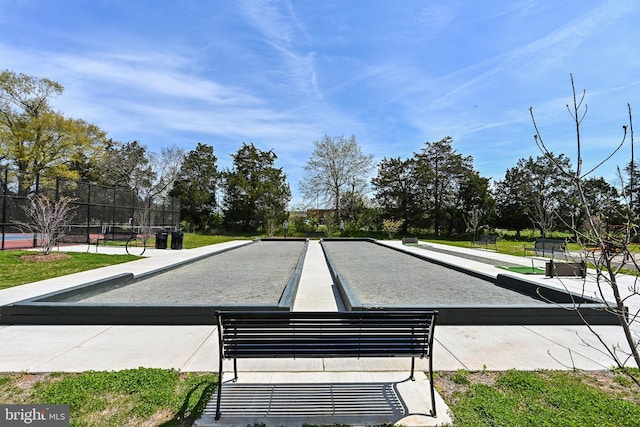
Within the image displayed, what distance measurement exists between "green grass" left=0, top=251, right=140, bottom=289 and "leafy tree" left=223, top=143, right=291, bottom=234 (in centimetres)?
2163

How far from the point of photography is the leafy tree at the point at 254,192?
112 ft

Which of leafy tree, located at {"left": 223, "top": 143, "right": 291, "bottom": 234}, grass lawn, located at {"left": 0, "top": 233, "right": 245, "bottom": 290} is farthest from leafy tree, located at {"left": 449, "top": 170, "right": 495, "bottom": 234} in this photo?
grass lawn, located at {"left": 0, "top": 233, "right": 245, "bottom": 290}

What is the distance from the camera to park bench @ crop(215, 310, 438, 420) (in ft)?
9.04

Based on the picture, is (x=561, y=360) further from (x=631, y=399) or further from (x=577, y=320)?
(x=577, y=320)

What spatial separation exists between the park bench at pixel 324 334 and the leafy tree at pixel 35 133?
112ft

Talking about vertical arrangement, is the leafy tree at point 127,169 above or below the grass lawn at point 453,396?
above

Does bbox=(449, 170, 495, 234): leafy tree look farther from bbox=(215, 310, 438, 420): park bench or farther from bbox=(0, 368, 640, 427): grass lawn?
bbox=(215, 310, 438, 420): park bench

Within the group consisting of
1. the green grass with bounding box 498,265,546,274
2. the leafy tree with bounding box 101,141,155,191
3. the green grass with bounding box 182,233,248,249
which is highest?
the leafy tree with bounding box 101,141,155,191

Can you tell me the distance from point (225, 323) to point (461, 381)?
2.29 metres

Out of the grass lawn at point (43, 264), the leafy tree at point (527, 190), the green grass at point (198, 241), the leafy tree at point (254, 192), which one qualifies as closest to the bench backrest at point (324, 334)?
the grass lawn at point (43, 264)

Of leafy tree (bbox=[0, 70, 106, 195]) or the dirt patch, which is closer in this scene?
the dirt patch


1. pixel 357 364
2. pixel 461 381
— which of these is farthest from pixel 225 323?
pixel 461 381

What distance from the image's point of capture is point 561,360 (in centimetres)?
366

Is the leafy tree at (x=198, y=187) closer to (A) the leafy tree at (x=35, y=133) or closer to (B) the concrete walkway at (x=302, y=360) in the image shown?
(A) the leafy tree at (x=35, y=133)
